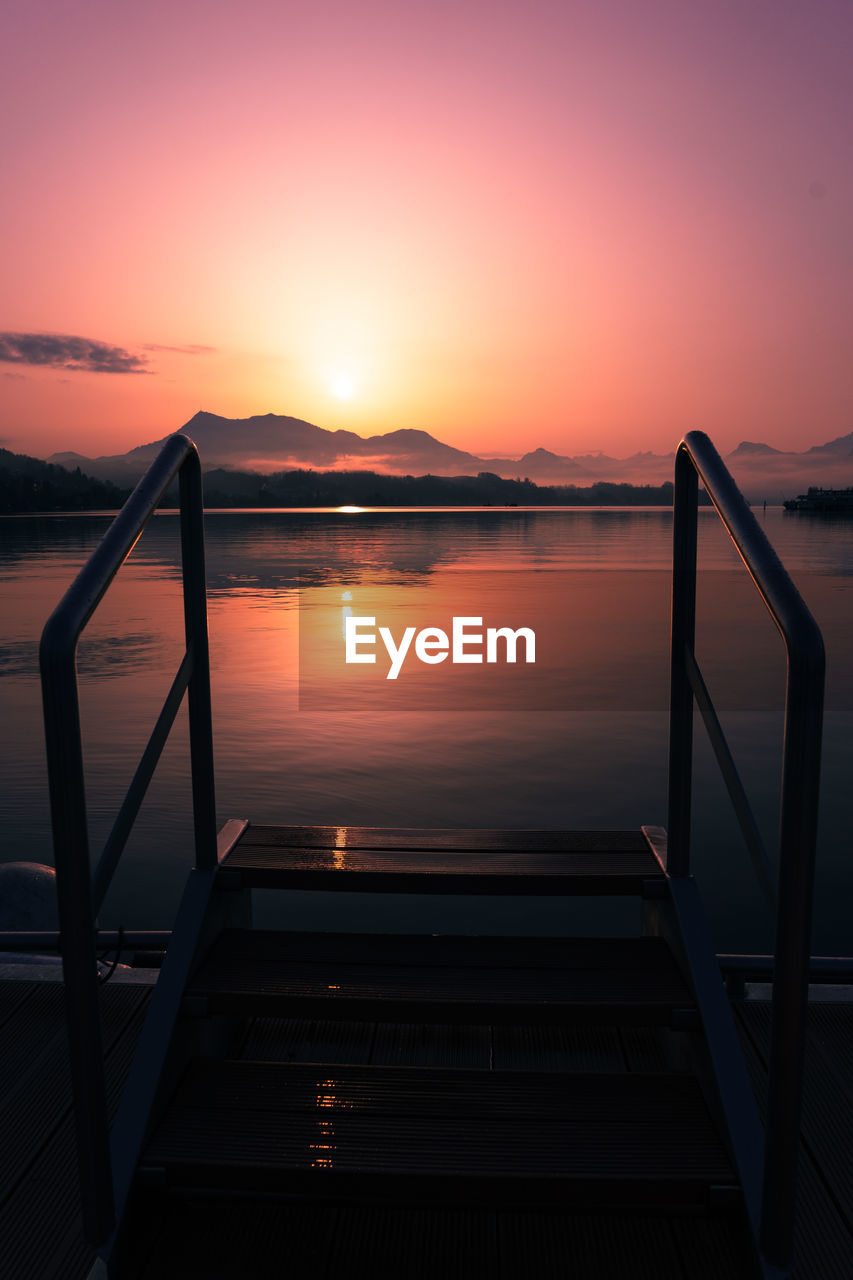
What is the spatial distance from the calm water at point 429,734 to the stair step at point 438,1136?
10.9 feet

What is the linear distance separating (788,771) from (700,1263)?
39.5 inches

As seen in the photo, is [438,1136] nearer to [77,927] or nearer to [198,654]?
[77,927]

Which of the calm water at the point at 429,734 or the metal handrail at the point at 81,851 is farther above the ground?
the metal handrail at the point at 81,851

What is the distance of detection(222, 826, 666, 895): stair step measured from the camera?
235cm

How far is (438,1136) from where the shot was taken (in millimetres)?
1854

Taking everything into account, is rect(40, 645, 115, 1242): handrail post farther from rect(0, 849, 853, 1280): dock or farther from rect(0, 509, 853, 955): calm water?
rect(0, 509, 853, 955): calm water

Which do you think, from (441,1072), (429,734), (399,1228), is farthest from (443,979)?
(429,734)

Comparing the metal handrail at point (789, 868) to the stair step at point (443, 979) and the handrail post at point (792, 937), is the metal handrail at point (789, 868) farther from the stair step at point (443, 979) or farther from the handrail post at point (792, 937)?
the stair step at point (443, 979)

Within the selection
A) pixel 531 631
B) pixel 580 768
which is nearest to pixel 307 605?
pixel 531 631

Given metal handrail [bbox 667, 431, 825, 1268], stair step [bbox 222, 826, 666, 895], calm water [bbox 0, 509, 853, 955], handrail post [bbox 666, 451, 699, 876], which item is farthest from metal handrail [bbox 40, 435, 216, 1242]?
calm water [bbox 0, 509, 853, 955]

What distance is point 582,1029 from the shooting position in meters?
2.59

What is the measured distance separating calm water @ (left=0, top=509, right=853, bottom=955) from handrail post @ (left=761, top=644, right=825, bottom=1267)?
382 centimetres

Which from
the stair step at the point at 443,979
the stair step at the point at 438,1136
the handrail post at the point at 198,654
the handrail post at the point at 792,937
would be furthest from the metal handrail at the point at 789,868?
the handrail post at the point at 198,654

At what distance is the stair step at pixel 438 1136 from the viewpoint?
1.74 m
